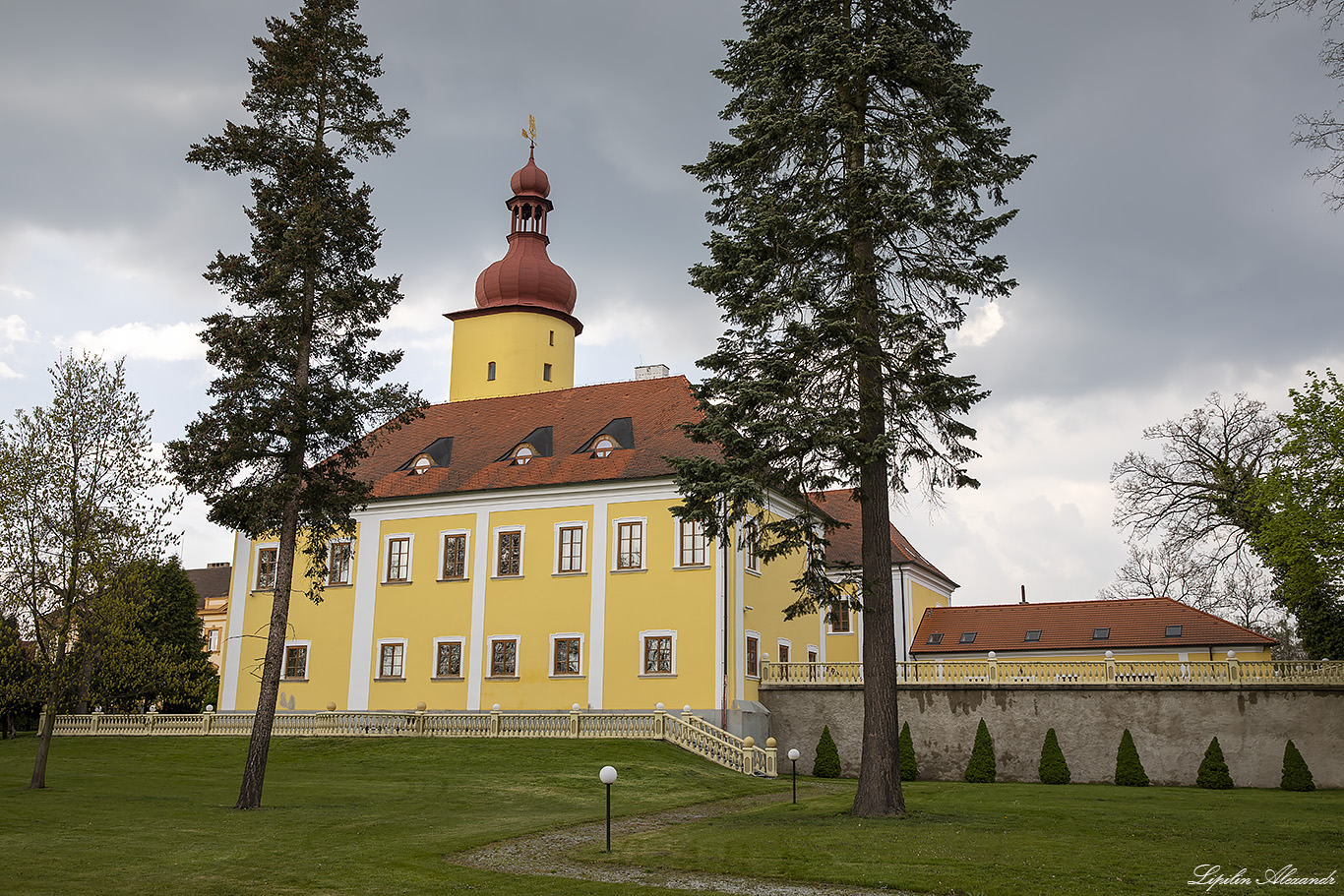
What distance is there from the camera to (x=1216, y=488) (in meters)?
35.7

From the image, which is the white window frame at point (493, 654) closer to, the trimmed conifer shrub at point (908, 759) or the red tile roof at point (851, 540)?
the trimmed conifer shrub at point (908, 759)

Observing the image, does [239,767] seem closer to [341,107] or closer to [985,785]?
[341,107]

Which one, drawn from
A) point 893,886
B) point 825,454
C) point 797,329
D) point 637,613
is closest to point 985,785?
point 637,613

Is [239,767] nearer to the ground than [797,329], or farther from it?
nearer to the ground

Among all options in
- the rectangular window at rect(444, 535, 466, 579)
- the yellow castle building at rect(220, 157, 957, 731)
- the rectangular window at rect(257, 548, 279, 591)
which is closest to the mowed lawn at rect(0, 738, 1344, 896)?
the yellow castle building at rect(220, 157, 957, 731)

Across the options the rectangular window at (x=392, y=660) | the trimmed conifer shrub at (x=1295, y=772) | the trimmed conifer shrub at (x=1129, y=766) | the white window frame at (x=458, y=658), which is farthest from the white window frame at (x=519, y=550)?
the trimmed conifer shrub at (x=1295, y=772)

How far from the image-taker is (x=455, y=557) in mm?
36344

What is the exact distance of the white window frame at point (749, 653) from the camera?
32.6 meters

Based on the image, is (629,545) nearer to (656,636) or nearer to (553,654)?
(656,636)

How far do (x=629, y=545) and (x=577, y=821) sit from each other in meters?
16.2

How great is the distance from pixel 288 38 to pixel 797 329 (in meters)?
12.5

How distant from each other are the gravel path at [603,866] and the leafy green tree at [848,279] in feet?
13.6

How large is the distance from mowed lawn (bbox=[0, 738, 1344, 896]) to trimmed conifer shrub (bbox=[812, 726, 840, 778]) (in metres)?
3.74

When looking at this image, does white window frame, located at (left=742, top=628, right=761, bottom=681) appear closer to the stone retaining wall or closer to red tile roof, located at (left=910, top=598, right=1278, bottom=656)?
the stone retaining wall
